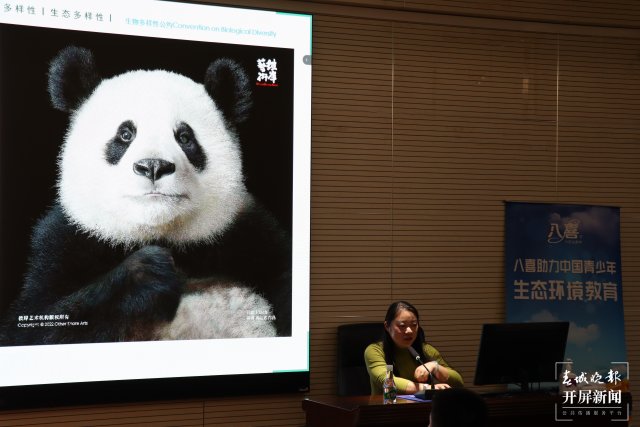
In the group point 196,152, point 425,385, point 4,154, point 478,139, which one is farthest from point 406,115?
point 4,154

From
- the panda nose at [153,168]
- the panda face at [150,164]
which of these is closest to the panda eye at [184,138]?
the panda face at [150,164]

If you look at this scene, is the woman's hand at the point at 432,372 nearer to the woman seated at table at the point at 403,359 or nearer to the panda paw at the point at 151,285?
the woman seated at table at the point at 403,359

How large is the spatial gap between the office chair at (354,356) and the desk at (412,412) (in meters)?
0.86

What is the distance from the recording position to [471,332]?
19.2 ft

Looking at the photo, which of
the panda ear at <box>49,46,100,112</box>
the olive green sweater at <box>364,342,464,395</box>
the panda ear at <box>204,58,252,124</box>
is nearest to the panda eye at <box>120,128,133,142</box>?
the panda ear at <box>49,46,100,112</box>

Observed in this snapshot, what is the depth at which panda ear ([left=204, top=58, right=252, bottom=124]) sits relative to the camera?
518 cm

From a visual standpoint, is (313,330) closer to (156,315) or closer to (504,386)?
(156,315)

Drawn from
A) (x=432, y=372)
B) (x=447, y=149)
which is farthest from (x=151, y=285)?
(x=447, y=149)

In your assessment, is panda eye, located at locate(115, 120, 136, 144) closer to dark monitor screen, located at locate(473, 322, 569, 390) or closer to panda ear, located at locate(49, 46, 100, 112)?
panda ear, located at locate(49, 46, 100, 112)

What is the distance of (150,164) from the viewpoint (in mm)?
4961

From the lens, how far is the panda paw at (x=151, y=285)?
16.1 feet

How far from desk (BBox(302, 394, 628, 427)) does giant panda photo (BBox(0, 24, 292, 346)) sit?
46.8 inches

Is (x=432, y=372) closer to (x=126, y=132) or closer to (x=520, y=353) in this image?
(x=520, y=353)

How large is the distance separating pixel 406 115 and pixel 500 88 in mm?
798
